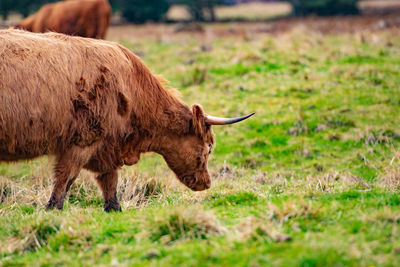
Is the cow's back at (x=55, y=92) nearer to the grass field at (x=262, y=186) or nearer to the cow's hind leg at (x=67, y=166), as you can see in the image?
the cow's hind leg at (x=67, y=166)

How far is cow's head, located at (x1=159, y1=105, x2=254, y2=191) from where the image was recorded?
260 inches

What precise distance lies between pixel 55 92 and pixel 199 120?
6.01ft

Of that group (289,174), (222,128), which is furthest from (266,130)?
(289,174)

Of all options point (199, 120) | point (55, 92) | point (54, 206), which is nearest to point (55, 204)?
point (54, 206)

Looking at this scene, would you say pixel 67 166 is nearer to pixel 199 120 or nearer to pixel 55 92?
pixel 55 92

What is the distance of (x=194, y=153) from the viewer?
6691 millimetres

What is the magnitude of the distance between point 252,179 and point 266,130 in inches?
108

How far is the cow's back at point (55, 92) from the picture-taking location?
209 inches

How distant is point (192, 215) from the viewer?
15.0ft

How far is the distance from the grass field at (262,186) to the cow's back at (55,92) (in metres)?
0.85

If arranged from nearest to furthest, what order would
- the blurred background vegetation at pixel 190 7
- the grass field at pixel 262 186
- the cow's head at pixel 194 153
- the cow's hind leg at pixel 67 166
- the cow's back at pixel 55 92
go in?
the grass field at pixel 262 186, the cow's back at pixel 55 92, the cow's hind leg at pixel 67 166, the cow's head at pixel 194 153, the blurred background vegetation at pixel 190 7

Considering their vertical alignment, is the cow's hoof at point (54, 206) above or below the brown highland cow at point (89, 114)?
below

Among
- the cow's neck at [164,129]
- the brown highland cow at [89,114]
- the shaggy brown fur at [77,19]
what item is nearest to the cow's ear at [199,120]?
the brown highland cow at [89,114]

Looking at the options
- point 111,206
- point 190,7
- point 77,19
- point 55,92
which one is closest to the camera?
point 55,92
